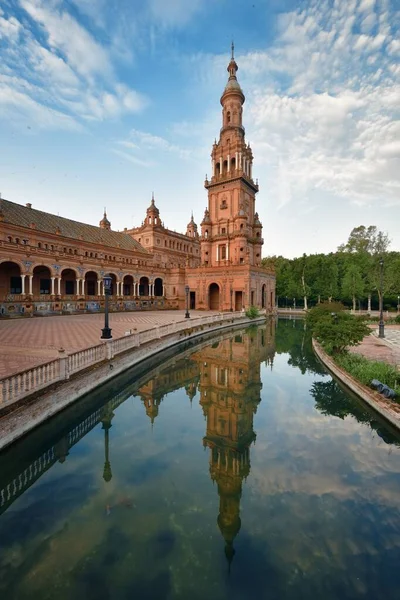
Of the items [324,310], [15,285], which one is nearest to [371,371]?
[324,310]

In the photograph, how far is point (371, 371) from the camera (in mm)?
11531

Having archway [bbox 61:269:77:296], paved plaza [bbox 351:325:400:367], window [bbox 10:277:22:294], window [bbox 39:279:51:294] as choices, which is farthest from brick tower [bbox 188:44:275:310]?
window [bbox 10:277:22:294]

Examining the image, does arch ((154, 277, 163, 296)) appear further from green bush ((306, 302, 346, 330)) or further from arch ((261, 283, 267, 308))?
green bush ((306, 302, 346, 330))

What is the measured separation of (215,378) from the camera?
517 inches

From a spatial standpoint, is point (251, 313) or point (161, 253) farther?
point (161, 253)

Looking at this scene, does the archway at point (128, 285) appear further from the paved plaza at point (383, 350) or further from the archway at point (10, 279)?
the paved plaza at point (383, 350)

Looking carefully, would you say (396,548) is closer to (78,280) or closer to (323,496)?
(323,496)

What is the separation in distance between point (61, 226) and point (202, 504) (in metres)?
42.1

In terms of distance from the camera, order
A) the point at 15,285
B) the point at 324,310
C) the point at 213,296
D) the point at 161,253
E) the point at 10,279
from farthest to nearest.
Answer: the point at 161,253
the point at 213,296
the point at 15,285
the point at 10,279
the point at 324,310

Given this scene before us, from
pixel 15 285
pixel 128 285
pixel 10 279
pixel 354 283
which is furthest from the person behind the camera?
pixel 354 283

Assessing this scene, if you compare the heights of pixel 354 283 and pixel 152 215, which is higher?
pixel 152 215

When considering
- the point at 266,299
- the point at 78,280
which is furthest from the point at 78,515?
the point at 266,299

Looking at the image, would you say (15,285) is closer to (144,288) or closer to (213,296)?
(144,288)

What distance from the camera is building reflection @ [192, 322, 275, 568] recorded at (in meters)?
5.43
